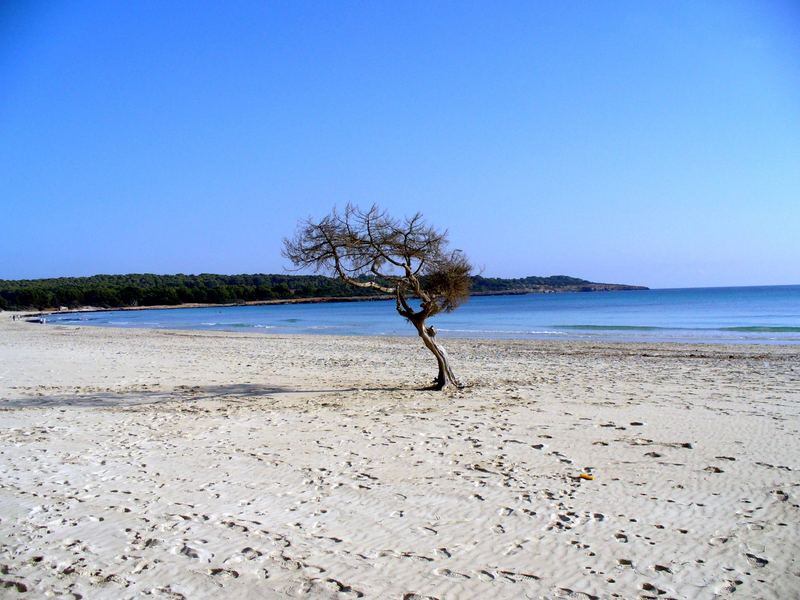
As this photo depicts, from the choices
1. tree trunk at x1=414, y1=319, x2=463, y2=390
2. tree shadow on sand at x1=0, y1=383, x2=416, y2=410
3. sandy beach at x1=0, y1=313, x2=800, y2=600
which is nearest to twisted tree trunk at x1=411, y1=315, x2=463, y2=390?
tree trunk at x1=414, y1=319, x2=463, y2=390

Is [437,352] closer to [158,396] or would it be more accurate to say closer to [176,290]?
[158,396]

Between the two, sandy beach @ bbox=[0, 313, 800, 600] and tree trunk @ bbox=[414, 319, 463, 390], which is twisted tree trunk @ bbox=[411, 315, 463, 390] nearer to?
tree trunk @ bbox=[414, 319, 463, 390]

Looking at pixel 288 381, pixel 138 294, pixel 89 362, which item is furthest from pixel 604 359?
pixel 138 294

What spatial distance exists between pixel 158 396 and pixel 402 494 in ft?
26.9

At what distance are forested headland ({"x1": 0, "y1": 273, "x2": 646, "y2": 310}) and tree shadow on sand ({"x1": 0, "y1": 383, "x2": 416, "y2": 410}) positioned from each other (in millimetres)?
70751

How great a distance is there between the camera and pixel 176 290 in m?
125

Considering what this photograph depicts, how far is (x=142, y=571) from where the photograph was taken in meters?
4.40

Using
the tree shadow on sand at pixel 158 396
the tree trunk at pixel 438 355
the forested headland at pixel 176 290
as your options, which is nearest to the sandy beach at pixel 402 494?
the tree shadow on sand at pixel 158 396

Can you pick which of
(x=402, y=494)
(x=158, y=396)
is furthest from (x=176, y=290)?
(x=402, y=494)

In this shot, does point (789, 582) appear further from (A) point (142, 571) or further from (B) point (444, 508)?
(A) point (142, 571)

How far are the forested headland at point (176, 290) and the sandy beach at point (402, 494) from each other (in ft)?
245

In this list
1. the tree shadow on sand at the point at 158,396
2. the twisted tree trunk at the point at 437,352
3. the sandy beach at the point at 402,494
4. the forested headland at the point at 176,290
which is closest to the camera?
the sandy beach at the point at 402,494

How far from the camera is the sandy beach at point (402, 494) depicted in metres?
4.37

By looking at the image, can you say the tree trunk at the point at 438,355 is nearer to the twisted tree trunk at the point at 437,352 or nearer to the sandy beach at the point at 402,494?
the twisted tree trunk at the point at 437,352
